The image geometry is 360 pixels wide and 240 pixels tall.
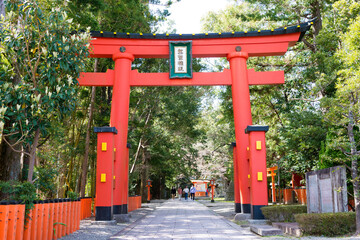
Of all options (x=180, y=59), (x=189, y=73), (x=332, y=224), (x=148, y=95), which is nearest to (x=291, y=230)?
(x=332, y=224)

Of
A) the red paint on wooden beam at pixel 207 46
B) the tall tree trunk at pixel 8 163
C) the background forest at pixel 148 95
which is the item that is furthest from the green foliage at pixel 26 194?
the red paint on wooden beam at pixel 207 46

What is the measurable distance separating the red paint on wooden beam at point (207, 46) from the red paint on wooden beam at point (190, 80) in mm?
815

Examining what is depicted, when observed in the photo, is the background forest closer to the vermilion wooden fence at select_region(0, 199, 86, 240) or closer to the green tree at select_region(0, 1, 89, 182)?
the green tree at select_region(0, 1, 89, 182)

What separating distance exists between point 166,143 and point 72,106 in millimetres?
13221

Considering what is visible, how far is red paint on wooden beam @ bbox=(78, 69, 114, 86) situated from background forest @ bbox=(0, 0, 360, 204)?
4.60 ft

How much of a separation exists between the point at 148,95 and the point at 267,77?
7.25m

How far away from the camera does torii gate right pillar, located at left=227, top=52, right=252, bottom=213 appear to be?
10.2 m

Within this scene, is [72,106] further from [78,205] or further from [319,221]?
[319,221]

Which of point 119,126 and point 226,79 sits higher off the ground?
point 226,79

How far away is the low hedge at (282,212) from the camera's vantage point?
8.49 metres

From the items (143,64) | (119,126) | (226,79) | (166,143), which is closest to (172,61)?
(226,79)

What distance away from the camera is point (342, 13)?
364 inches

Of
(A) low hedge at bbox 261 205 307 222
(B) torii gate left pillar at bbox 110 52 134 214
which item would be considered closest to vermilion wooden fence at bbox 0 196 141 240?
(B) torii gate left pillar at bbox 110 52 134 214

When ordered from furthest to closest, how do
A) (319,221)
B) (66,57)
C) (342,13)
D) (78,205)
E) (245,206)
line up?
(245,206) → (342,13) → (78,205) → (66,57) → (319,221)
